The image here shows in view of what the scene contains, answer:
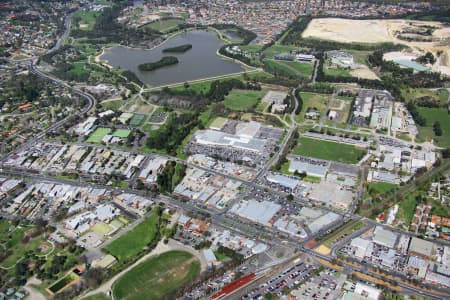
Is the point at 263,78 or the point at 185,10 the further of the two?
the point at 185,10

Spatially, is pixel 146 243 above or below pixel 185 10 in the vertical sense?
below

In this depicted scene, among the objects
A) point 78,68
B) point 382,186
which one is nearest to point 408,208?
point 382,186

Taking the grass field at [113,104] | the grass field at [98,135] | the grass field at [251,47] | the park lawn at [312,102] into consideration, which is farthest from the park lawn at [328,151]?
the grass field at [251,47]

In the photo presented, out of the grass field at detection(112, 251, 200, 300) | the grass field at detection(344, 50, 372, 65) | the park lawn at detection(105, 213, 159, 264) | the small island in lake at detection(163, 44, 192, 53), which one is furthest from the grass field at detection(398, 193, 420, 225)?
the small island in lake at detection(163, 44, 192, 53)

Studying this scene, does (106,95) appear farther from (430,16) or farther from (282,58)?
(430,16)

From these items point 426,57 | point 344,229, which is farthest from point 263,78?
point 344,229

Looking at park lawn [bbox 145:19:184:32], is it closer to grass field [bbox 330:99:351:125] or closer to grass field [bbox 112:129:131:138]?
grass field [bbox 112:129:131:138]

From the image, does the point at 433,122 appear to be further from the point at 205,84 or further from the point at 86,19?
the point at 86,19
